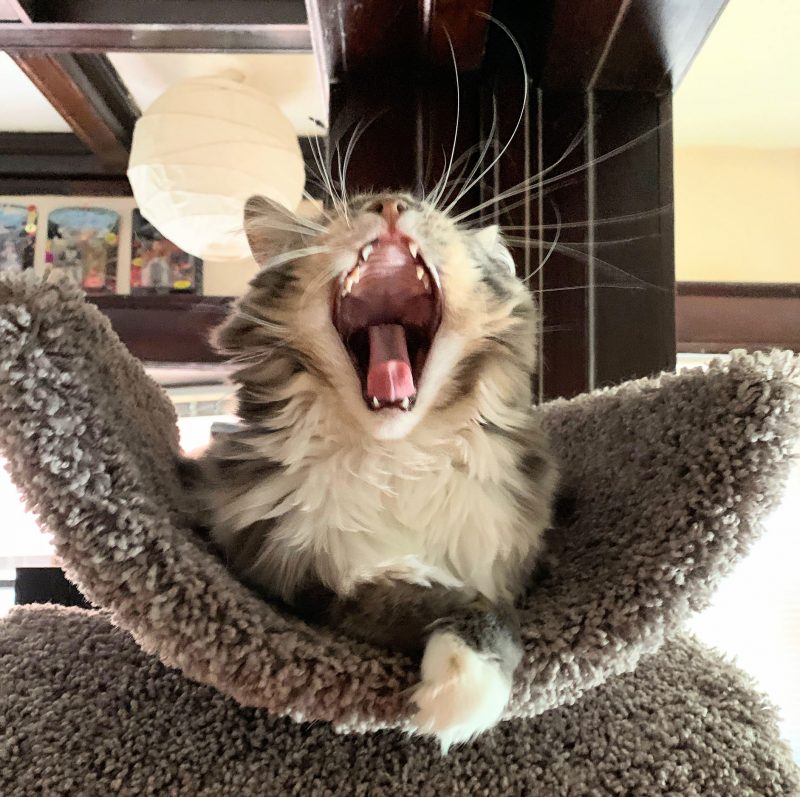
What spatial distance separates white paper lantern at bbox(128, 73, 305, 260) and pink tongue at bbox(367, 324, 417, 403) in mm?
909

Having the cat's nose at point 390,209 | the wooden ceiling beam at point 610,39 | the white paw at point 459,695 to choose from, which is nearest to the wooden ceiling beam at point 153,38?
the wooden ceiling beam at point 610,39

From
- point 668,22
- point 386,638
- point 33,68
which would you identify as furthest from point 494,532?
point 33,68

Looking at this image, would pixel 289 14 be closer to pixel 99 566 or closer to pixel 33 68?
pixel 33 68

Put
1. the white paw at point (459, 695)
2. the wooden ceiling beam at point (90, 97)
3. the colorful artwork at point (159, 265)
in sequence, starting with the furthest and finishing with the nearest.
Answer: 1. the colorful artwork at point (159, 265)
2. the wooden ceiling beam at point (90, 97)
3. the white paw at point (459, 695)

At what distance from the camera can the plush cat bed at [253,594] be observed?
66 cm

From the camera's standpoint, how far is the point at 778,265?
2.11 metres

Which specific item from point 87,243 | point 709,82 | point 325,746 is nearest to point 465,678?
point 325,746

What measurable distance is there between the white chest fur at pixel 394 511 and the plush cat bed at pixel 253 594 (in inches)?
3.2

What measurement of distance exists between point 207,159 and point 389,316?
101 centimetres

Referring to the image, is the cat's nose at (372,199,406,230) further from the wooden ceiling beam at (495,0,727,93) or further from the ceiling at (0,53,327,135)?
the ceiling at (0,53,327,135)

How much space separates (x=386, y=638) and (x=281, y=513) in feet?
0.63

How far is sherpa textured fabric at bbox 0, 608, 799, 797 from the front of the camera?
66 centimetres

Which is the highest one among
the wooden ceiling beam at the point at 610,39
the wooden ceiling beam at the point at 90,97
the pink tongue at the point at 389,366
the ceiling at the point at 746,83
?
the wooden ceiling beam at the point at 90,97

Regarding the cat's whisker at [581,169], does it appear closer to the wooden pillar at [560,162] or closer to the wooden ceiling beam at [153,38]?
the wooden pillar at [560,162]
